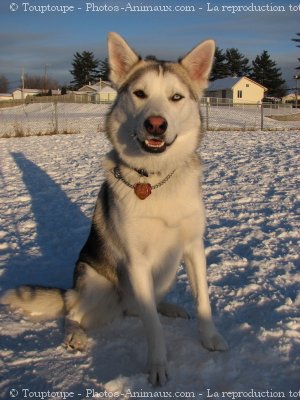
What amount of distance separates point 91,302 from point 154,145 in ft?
3.83

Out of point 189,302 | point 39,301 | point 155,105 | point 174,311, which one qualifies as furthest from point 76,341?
point 155,105

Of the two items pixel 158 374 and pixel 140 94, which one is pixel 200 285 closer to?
pixel 158 374

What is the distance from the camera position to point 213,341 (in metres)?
2.54

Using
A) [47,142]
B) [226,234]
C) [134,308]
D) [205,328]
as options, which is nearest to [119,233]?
[134,308]

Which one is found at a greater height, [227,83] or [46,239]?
[227,83]

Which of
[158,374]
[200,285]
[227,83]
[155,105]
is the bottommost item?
[158,374]

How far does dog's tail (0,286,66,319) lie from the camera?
2.97 meters

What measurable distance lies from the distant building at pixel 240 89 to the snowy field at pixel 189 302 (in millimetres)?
48762

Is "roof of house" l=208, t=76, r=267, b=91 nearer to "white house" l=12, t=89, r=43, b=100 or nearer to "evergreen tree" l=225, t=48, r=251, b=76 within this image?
"evergreen tree" l=225, t=48, r=251, b=76

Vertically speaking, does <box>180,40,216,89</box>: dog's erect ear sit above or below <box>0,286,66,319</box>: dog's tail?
above

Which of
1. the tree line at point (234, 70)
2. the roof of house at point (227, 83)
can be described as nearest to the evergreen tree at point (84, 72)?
the tree line at point (234, 70)

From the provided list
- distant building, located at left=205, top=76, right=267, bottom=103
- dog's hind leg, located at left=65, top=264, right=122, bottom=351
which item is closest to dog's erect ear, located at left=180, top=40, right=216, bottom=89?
dog's hind leg, located at left=65, top=264, right=122, bottom=351

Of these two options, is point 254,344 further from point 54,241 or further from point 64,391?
point 54,241

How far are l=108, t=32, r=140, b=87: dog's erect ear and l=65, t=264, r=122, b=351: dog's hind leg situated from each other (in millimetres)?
1399
